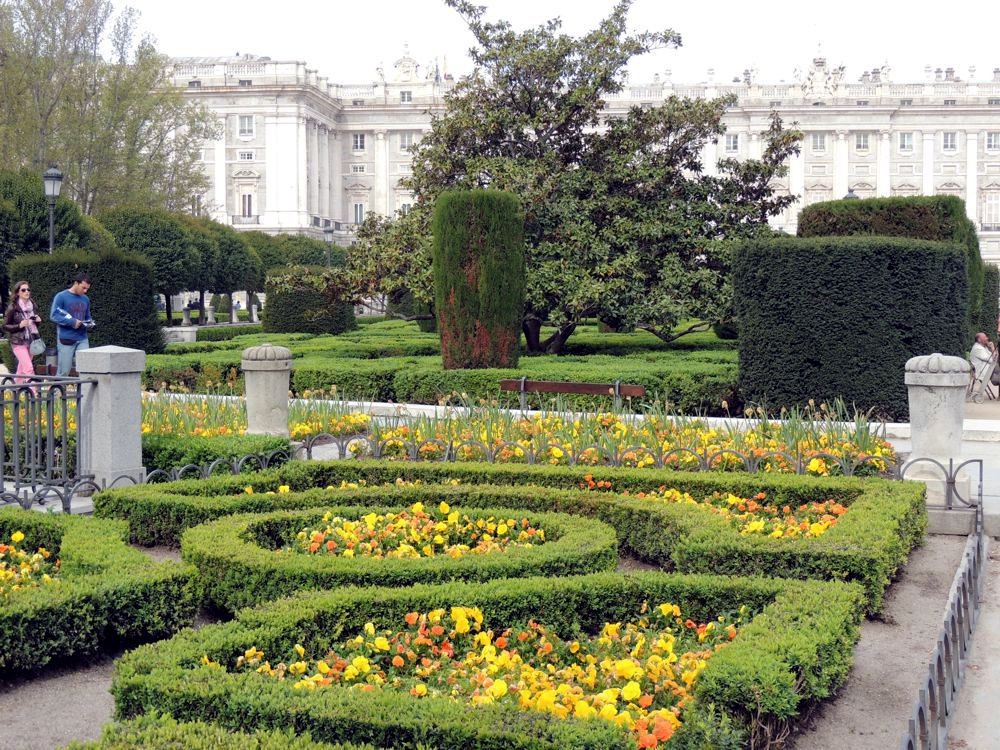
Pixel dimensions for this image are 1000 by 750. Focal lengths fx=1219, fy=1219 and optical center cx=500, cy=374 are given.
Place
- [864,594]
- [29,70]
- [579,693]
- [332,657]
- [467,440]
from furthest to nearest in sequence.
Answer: [29,70] → [467,440] → [864,594] → [332,657] → [579,693]

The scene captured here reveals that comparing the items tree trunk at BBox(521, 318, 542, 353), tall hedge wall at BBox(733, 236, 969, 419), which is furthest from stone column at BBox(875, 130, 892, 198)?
tall hedge wall at BBox(733, 236, 969, 419)

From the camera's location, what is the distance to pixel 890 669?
15.0ft

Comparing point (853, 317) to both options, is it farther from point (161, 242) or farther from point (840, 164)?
point (840, 164)

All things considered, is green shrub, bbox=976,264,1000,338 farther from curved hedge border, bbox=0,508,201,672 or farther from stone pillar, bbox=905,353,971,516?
curved hedge border, bbox=0,508,201,672

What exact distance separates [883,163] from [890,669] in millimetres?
69779

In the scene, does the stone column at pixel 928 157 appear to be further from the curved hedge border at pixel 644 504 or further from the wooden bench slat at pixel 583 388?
the curved hedge border at pixel 644 504

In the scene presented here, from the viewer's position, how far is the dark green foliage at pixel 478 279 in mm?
13125

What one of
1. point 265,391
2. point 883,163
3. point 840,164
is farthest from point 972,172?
point 265,391

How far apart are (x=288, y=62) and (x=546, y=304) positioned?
2212 inches

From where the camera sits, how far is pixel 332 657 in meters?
4.01

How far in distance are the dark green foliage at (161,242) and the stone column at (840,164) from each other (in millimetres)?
45792

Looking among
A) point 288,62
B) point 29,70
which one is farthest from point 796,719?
point 288,62

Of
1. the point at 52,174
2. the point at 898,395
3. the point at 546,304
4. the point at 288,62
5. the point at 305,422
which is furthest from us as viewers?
the point at 288,62

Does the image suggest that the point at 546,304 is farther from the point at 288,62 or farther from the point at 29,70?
the point at 288,62
